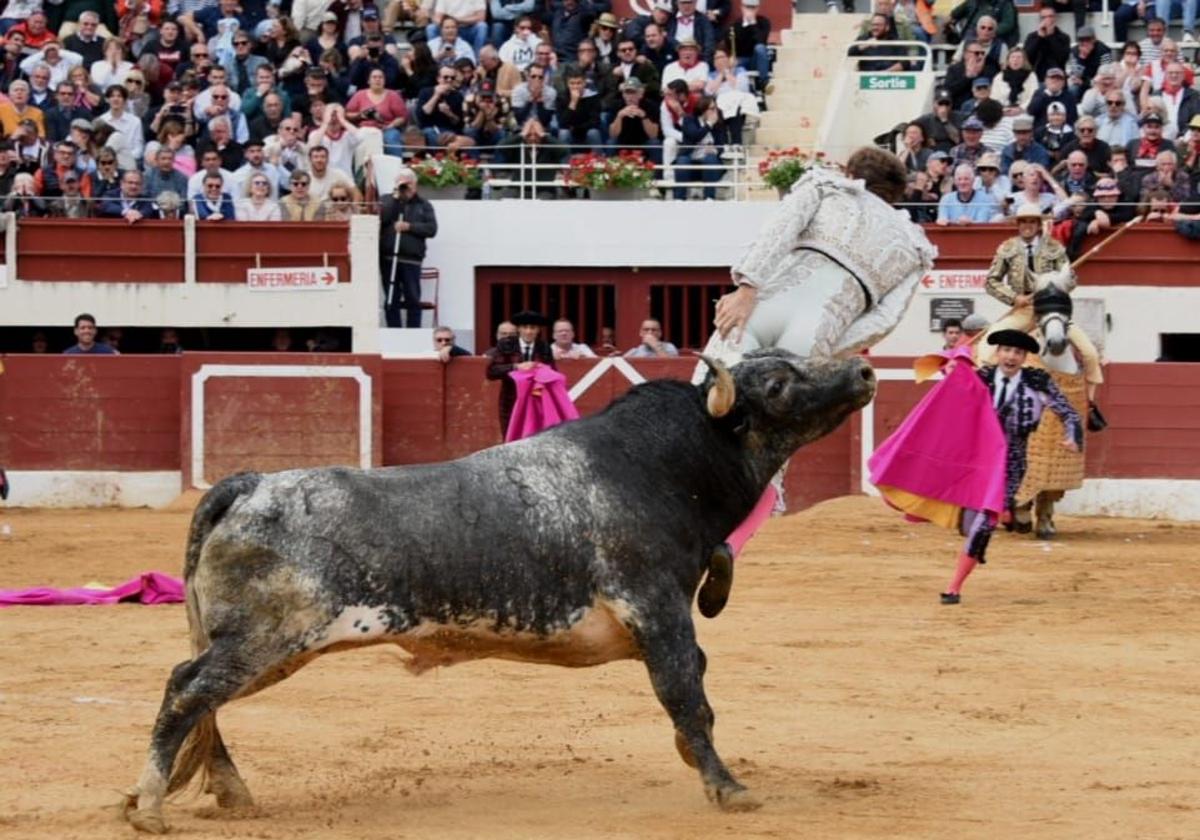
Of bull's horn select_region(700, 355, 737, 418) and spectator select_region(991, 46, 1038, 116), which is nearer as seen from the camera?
bull's horn select_region(700, 355, 737, 418)

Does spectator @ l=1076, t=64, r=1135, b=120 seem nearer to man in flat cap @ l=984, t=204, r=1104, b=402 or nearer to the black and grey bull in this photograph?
man in flat cap @ l=984, t=204, r=1104, b=402

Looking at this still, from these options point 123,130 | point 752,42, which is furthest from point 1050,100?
point 123,130

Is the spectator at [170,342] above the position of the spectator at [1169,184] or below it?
below

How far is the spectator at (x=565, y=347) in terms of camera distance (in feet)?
56.6

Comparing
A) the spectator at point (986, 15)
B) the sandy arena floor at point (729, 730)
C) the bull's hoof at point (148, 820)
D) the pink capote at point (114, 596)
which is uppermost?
the spectator at point (986, 15)

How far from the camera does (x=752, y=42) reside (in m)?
21.0

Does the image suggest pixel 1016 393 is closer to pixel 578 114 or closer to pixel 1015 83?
pixel 1015 83

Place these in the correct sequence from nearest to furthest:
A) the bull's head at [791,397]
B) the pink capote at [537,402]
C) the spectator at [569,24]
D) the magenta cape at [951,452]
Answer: the bull's head at [791,397]
the magenta cape at [951,452]
the pink capote at [537,402]
the spectator at [569,24]

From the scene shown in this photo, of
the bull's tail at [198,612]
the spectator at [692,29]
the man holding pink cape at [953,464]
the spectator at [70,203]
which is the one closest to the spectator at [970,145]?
the spectator at [692,29]

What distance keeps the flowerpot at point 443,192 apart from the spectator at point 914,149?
358cm

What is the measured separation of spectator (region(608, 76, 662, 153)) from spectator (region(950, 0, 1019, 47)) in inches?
109

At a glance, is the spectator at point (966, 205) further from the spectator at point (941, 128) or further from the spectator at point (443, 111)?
the spectator at point (443, 111)

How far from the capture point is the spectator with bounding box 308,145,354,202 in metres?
18.9

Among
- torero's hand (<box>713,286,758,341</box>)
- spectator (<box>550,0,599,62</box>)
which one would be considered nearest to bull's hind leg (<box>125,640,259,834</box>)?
torero's hand (<box>713,286,758,341</box>)
